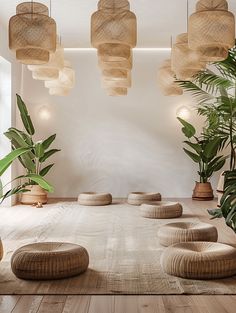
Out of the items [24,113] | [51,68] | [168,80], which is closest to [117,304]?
[51,68]

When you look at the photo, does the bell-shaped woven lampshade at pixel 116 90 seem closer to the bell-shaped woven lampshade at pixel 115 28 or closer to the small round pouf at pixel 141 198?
the small round pouf at pixel 141 198

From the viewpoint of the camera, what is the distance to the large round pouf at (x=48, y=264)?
355cm

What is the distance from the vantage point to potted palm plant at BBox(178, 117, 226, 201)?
8320mm

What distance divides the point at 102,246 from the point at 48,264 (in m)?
1.28

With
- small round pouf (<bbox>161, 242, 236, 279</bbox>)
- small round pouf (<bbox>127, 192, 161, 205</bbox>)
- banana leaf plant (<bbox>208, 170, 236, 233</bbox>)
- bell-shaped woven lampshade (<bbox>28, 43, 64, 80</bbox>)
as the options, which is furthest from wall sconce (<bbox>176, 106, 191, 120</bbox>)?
small round pouf (<bbox>161, 242, 236, 279</bbox>)

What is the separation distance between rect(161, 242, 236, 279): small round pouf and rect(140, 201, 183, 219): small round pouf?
2584mm

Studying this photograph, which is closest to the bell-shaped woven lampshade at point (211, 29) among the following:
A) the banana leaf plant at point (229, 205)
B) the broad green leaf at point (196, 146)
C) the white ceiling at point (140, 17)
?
the banana leaf plant at point (229, 205)

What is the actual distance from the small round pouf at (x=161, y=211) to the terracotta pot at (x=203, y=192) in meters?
2.02

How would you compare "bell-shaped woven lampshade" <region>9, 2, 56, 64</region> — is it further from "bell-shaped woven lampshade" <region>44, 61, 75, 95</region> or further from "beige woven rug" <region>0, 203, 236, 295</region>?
"bell-shaped woven lampshade" <region>44, 61, 75, 95</region>

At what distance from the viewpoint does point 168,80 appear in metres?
6.69

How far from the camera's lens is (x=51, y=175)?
912cm

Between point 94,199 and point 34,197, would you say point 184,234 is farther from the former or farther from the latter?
point 34,197

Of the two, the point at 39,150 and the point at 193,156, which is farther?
the point at 193,156

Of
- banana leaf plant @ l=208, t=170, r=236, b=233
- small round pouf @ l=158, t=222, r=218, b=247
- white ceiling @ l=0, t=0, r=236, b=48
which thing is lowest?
small round pouf @ l=158, t=222, r=218, b=247
